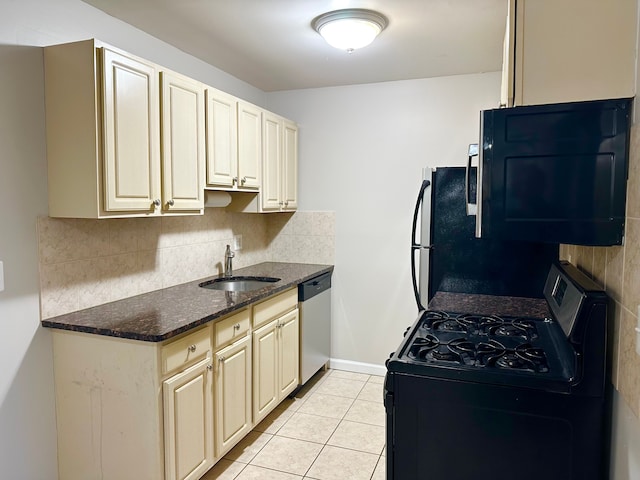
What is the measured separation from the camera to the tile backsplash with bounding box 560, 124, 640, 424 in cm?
108

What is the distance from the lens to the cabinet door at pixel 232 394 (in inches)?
91.4

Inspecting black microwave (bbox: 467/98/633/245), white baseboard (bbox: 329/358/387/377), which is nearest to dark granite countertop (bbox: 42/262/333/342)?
white baseboard (bbox: 329/358/387/377)

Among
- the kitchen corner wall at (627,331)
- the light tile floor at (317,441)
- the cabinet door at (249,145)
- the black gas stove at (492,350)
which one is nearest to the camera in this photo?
the kitchen corner wall at (627,331)

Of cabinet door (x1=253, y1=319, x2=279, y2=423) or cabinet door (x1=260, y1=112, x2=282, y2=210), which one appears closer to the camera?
cabinet door (x1=253, y1=319, x2=279, y2=423)

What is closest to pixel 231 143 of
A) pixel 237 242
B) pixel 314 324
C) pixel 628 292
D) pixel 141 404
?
pixel 237 242

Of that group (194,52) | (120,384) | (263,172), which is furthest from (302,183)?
(120,384)

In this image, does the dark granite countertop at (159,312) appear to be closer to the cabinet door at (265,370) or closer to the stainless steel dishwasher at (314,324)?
the cabinet door at (265,370)

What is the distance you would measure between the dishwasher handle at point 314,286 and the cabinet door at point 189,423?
114 centimetres

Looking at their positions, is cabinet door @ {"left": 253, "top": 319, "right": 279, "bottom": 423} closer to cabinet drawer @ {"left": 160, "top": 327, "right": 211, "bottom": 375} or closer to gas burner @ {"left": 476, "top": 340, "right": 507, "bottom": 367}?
cabinet drawer @ {"left": 160, "top": 327, "right": 211, "bottom": 375}

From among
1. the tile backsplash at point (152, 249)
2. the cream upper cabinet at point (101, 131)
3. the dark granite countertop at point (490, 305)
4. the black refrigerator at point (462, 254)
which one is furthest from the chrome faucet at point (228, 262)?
the dark granite countertop at point (490, 305)

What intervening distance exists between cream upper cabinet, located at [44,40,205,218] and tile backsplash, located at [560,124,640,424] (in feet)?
6.25

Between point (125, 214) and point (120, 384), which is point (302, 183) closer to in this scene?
point (125, 214)

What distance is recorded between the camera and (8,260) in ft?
6.15

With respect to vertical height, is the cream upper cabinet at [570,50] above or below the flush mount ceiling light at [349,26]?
below
